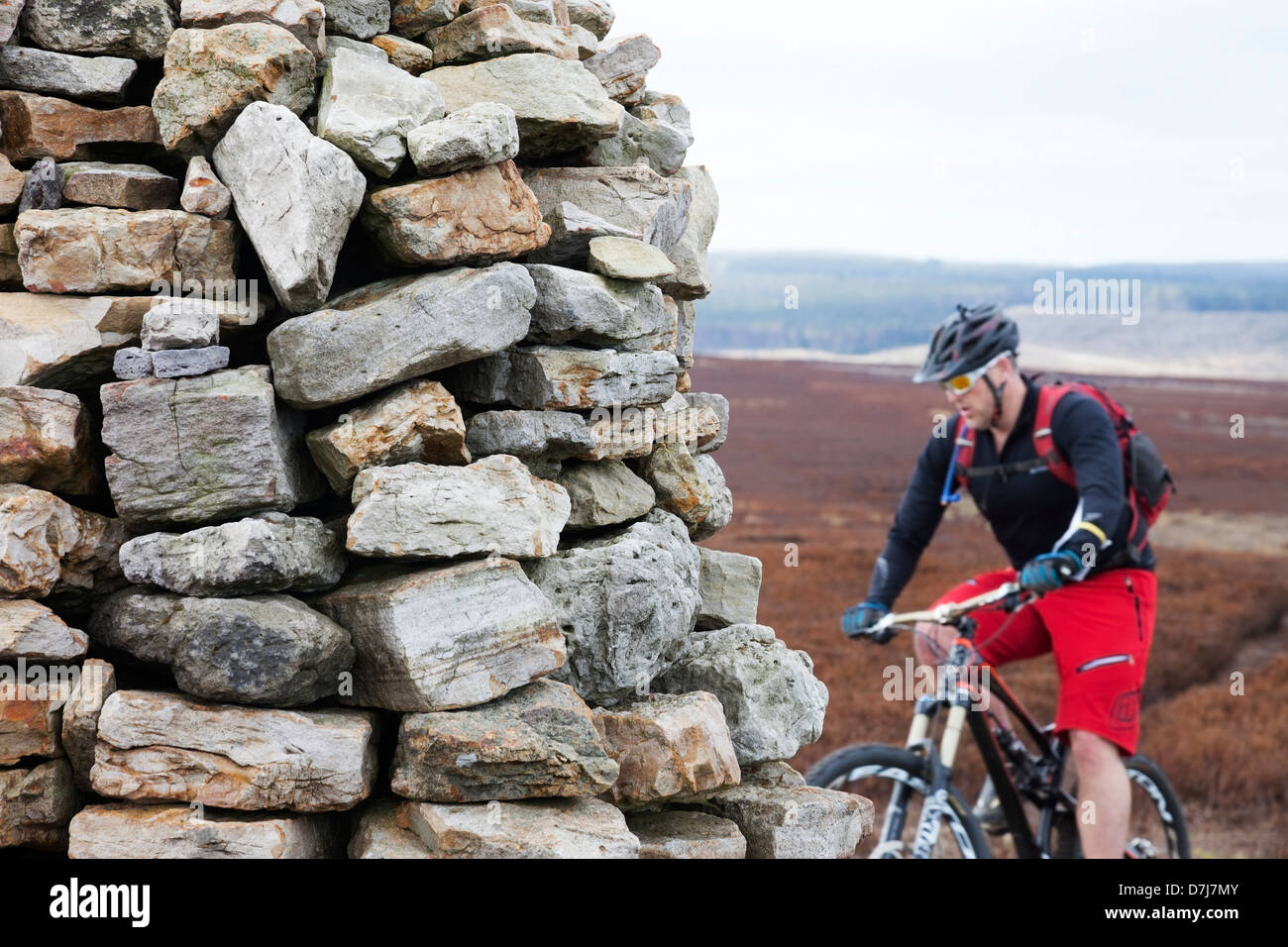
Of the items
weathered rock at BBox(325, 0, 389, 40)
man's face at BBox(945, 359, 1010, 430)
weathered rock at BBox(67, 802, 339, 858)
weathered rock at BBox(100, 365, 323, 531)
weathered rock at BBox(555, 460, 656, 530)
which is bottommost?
weathered rock at BBox(67, 802, 339, 858)

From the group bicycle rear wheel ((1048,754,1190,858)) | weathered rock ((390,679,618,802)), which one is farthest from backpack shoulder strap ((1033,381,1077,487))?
weathered rock ((390,679,618,802))

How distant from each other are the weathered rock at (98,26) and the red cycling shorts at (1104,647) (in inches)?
220

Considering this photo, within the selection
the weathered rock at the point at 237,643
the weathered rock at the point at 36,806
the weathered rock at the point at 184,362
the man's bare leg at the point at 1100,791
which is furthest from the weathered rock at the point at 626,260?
the man's bare leg at the point at 1100,791

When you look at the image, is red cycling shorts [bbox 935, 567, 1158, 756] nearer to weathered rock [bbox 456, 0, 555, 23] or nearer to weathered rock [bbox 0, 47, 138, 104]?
weathered rock [bbox 456, 0, 555, 23]

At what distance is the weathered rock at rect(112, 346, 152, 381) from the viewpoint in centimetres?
409

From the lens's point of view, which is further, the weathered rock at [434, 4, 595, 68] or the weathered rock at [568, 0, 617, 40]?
the weathered rock at [568, 0, 617, 40]

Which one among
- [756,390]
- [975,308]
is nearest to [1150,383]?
[756,390]

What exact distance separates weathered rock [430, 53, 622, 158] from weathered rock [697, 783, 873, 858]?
2.87 metres

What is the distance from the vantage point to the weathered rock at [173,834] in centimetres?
384

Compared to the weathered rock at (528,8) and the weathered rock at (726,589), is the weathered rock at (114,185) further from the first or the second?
the weathered rock at (726,589)

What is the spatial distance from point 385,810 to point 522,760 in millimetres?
572

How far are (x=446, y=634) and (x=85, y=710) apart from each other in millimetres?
1258

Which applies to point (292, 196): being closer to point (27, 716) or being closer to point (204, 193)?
point (204, 193)
